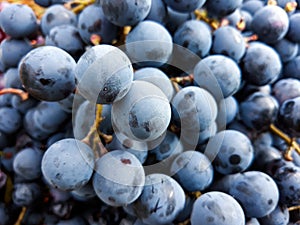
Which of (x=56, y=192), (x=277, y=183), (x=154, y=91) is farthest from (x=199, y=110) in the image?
(x=56, y=192)

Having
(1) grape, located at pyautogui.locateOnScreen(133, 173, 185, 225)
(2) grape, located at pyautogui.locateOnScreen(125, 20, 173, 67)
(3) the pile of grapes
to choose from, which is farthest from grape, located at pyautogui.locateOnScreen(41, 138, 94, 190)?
(2) grape, located at pyautogui.locateOnScreen(125, 20, 173, 67)

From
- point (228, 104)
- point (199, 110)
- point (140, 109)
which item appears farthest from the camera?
point (228, 104)

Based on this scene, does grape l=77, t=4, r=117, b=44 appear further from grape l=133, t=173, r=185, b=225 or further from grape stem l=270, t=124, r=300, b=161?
grape stem l=270, t=124, r=300, b=161

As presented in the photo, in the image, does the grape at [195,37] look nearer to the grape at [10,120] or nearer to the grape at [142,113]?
the grape at [142,113]

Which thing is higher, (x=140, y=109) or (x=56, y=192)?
(x=140, y=109)

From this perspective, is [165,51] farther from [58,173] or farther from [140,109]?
[58,173]

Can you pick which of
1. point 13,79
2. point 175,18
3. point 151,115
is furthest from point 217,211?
point 13,79
